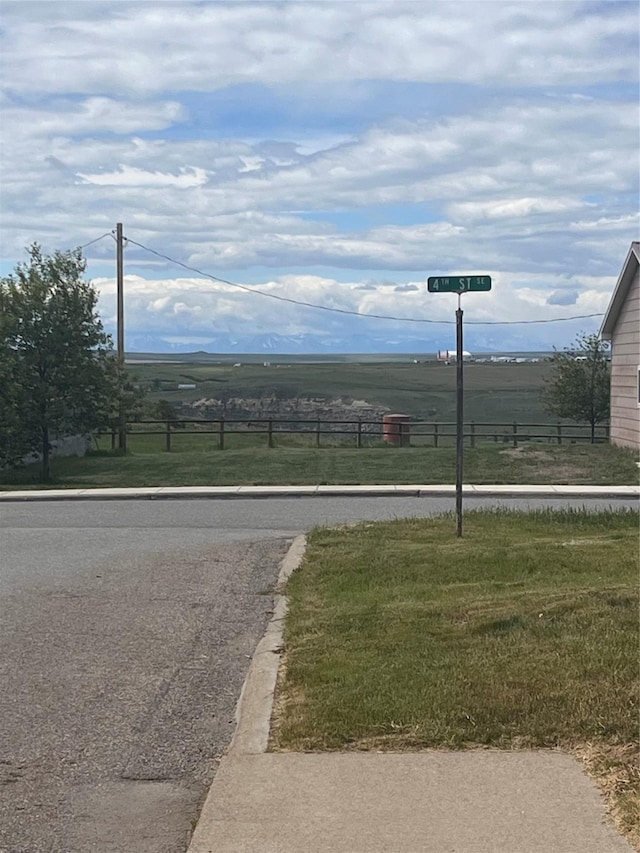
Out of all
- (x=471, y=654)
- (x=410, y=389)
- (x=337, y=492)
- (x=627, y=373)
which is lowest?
(x=337, y=492)

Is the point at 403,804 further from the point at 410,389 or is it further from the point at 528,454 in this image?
the point at 410,389

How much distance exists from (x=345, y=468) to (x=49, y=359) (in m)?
7.70

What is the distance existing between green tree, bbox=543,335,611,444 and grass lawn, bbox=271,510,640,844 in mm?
23738

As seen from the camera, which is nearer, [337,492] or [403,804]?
[403,804]

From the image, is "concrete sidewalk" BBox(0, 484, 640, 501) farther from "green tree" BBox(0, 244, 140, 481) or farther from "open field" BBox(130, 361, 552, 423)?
"open field" BBox(130, 361, 552, 423)

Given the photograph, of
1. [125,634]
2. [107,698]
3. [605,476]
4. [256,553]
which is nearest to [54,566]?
[256,553]

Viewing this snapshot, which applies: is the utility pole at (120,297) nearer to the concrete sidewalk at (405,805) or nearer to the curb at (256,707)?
the curb at (256,707)

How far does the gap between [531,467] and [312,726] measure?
1898cm

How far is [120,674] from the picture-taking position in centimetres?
689

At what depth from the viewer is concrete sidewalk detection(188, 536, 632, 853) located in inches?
164

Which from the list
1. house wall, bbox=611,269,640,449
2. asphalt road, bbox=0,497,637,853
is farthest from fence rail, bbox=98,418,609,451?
asphalt road, bbox=0,497,637,853

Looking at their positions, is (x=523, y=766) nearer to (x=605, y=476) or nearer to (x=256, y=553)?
(x=256, y=553)

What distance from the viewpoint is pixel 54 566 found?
37.4ft

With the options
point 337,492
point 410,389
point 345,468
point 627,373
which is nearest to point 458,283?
point 337,492
